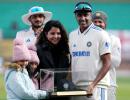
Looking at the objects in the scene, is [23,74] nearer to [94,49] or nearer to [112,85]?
[94,49]

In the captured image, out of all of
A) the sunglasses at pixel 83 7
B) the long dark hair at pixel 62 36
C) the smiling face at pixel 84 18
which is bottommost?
the long dark hair at pixel 62 36

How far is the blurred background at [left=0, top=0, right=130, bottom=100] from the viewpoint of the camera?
2831cm

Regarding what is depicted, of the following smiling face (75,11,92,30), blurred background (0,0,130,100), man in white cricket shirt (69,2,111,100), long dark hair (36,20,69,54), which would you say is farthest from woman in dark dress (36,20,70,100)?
blurred background (0,0,130,100)

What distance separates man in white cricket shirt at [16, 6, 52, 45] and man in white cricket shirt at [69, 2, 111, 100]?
1.28 m

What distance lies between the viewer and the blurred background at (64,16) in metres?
28.3

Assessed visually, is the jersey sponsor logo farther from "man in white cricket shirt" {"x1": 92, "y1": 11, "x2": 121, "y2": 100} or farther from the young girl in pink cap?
"man in white cricket shirt" {"x1": 92, "y1": 11, "x2": 121, "y2": 100}

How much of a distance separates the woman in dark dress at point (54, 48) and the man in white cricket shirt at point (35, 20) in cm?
118

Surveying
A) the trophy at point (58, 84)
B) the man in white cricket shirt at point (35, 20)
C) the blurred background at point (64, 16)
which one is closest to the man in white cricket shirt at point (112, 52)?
the man in white cricket shirt at point (35, 20)

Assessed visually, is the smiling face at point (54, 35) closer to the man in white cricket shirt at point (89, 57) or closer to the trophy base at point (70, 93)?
the man in white cricket shirt at point (89, 57)

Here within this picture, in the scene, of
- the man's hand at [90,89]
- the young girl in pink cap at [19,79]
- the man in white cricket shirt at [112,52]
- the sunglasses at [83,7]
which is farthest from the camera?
the man in white cricket shirt at [112,52]

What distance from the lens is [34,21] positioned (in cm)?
826

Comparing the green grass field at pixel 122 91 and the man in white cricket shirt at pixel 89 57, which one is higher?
the man in white cricket shirt at pixel 89 57

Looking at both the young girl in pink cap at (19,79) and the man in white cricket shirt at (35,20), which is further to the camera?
the man in white cricket shirt at (35,20)

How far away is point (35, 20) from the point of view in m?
8.23
